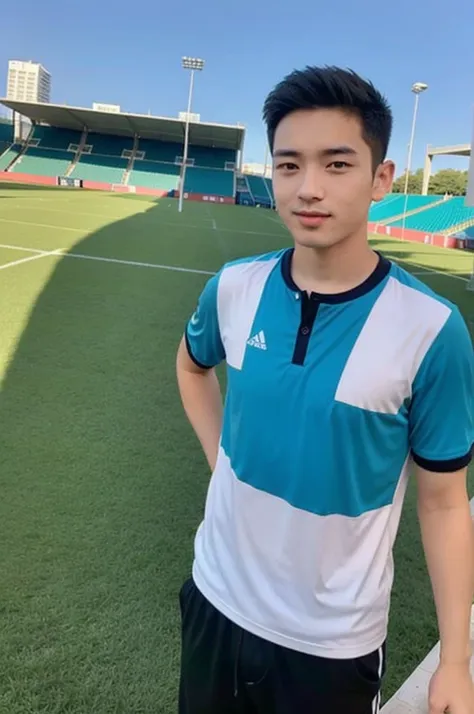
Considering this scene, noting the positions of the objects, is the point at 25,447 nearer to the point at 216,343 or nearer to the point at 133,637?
the point at 133,637

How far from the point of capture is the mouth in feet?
3.90

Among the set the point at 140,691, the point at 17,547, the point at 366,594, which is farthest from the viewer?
the point at 17,547

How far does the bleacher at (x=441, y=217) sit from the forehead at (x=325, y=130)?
3366 cm

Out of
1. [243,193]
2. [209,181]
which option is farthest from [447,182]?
[209,181]

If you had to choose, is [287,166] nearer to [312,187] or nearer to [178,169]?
[312,187]

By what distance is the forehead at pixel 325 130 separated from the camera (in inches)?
46.7

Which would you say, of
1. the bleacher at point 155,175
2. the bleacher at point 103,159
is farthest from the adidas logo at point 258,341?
the bleacher at point 103,159

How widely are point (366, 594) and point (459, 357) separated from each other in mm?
491

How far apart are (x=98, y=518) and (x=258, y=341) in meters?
2.03

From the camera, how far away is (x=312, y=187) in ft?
3.85

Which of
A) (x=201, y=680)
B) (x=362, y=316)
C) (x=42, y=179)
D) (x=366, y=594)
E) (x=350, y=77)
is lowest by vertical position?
(x=201, y=680)

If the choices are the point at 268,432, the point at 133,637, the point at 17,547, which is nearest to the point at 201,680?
the point at 268,432

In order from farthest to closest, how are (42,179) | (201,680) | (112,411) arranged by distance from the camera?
(42,179) → (112,411) → (201,680)

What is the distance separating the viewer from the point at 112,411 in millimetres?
4375
